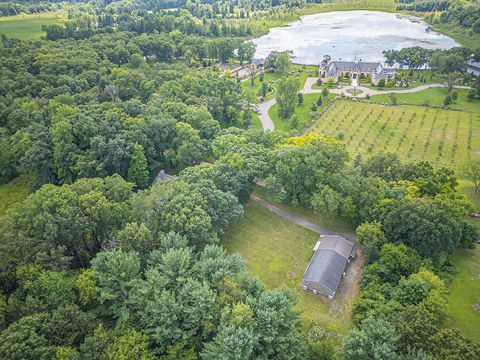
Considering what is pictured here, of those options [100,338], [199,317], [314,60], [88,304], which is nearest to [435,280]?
[199,317]

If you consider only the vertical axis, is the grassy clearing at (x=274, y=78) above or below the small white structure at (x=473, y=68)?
below

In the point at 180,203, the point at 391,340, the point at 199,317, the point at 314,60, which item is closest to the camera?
the point at 391,340

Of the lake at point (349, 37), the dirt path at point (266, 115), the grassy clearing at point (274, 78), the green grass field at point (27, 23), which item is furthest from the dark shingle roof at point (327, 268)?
the green grass field at point (27, 23)

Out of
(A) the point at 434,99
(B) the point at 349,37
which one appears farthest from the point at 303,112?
(B) the point at 349,37

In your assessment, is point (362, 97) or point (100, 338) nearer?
point (100, 338)

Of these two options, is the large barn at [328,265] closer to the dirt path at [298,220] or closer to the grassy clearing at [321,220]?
the dirt path at [298,220]

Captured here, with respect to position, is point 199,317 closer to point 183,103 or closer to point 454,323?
point 454,323

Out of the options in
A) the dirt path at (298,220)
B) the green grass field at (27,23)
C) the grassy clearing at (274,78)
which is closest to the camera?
the dirt path at (298,220)
